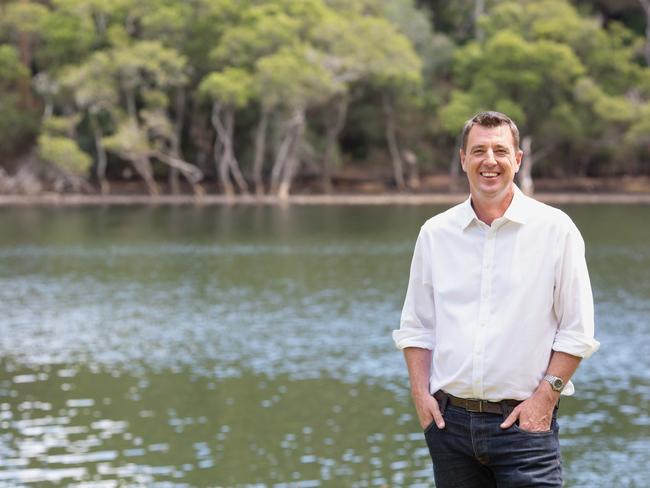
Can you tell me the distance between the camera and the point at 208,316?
2536 centimetres

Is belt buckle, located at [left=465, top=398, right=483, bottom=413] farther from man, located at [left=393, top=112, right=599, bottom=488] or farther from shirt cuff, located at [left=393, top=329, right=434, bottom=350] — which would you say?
shirt cuff, located at [left=393, top=329, right=434, bottom=350]

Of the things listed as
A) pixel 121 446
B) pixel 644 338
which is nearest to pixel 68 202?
pixel 644 338

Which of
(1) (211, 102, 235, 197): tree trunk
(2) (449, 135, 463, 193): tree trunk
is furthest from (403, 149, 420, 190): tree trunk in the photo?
(1) (211, 102, 235, 197): tree trunk

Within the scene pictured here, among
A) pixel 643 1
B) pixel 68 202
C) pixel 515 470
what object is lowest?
pixel 68 202

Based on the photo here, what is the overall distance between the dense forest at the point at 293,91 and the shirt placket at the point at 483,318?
53116 millimetres

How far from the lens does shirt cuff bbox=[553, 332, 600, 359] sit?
395cm

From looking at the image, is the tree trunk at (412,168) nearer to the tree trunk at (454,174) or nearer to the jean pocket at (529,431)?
the tree trunk at (454,174)

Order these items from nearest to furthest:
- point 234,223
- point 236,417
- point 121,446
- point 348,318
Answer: point 121,446
point 236,417
point 348,318
point 234,223

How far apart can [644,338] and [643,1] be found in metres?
49.0

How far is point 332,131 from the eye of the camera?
204 ft

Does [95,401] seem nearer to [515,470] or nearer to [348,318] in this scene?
[348,318]

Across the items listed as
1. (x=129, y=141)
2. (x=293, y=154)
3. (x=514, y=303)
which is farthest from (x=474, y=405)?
(x=293, y=154)

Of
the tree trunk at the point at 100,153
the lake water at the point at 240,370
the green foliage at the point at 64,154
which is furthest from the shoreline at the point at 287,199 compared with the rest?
the lake water at the point at 240,370

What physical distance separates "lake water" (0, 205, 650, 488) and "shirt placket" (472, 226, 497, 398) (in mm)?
8790
